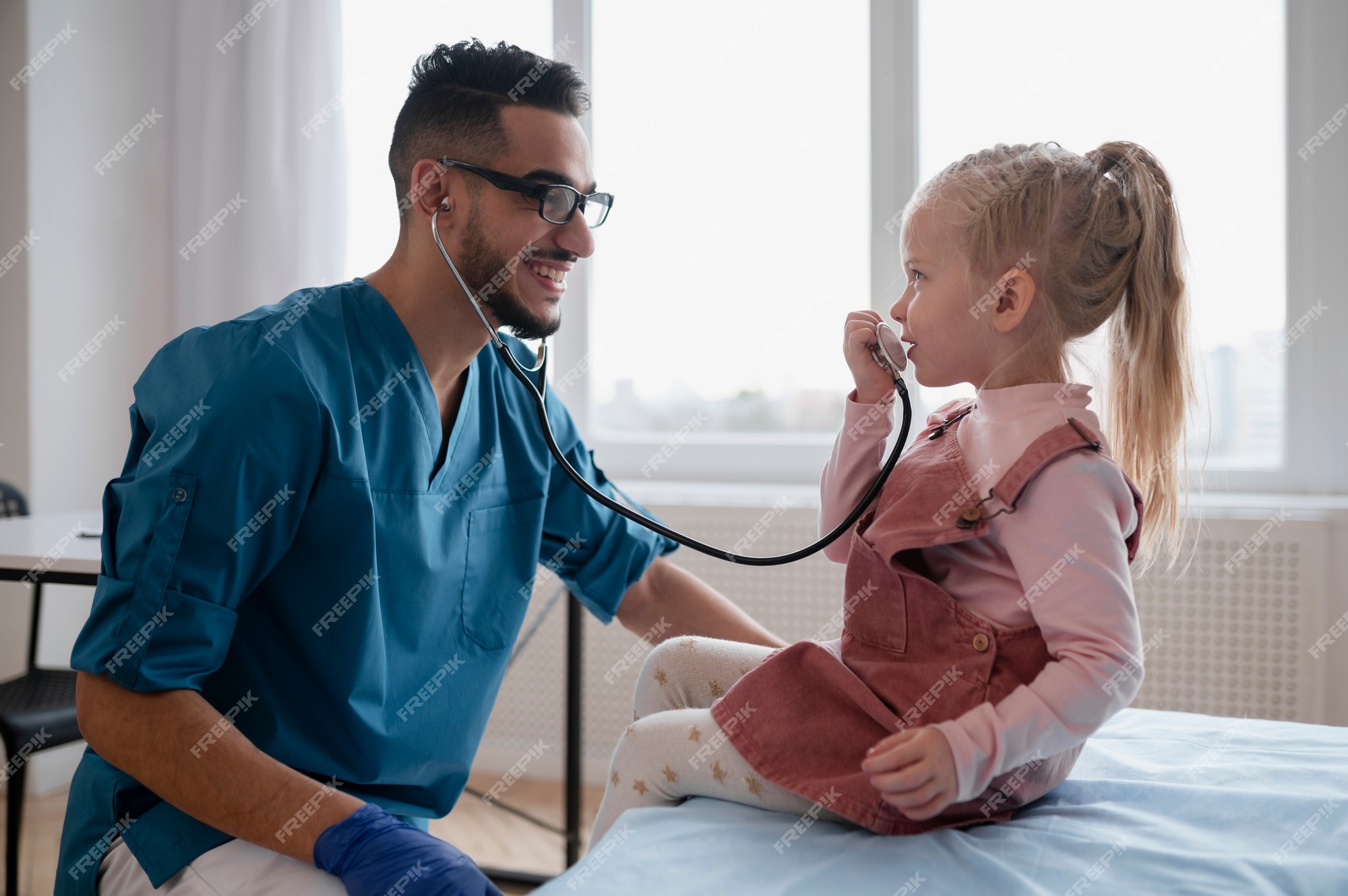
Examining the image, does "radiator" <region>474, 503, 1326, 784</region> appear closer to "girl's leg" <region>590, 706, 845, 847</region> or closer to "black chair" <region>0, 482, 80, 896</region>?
"girl's leg" <region>590, 706, 845, 847</region>

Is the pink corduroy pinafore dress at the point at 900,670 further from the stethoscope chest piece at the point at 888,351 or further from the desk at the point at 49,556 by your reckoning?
the desk at the point at 49,556

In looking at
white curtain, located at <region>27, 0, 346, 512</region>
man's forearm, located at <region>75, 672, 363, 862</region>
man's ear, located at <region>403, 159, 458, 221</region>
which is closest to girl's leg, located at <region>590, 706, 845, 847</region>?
man's forearm, located at <region>75, 672, 363, 862</region>

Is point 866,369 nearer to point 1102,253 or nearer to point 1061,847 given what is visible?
point 1102,253

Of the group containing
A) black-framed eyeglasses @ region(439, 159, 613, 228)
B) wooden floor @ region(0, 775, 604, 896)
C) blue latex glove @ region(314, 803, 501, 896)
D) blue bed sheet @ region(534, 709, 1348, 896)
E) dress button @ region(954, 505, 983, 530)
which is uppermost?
black-framed eyeglasses @ region(439, 159, 613, 228)

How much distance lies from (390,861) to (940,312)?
28.5 inches

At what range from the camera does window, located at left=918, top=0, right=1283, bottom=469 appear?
228cm

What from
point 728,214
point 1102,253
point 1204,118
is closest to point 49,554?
point 1102,253

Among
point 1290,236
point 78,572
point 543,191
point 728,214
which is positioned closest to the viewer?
point 543,191

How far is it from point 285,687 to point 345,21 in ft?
7.99

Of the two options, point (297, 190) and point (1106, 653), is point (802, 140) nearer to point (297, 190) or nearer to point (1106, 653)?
point (297, 190)

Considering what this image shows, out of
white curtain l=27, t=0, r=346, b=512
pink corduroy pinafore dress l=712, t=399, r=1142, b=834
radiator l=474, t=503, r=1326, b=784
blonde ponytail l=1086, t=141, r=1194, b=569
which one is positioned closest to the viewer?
pink corduroy pinafore dress l=712, t=399, r=1142, b=834

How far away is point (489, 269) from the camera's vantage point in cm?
125

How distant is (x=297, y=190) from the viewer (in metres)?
2.59

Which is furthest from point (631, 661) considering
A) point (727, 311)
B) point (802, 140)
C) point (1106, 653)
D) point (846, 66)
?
point (1106, 653)
